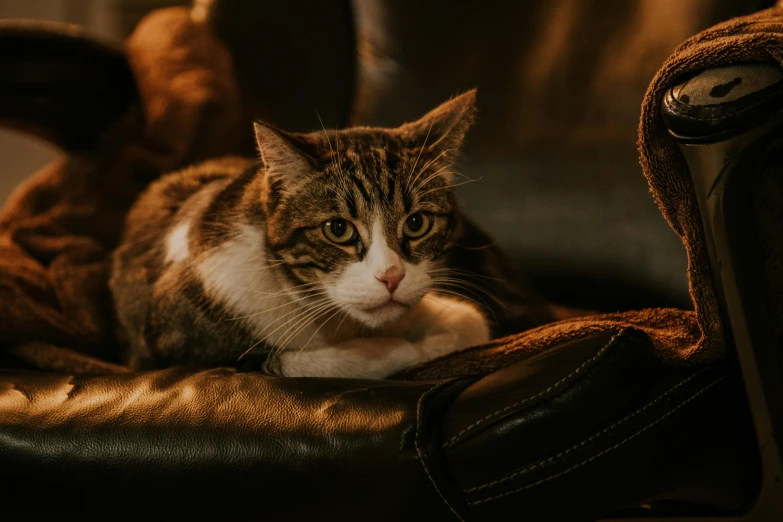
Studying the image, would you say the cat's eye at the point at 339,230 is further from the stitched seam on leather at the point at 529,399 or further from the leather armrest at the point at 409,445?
the stitched seam on leather at the point at 529,399

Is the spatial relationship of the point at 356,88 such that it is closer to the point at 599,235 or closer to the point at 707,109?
Answer: the point at 599,235

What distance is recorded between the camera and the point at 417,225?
103 centimetres

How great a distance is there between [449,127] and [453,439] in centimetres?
55

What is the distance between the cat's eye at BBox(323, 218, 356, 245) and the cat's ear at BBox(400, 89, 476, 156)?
18 centimetres

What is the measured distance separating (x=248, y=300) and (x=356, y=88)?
2.23 feet

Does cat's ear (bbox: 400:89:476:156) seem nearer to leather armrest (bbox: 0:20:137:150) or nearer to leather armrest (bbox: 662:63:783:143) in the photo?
leather armrest (bbox: 662:63:783:143)

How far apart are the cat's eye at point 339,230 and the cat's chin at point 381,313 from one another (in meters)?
0.10

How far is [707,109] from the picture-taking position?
0.65 meters

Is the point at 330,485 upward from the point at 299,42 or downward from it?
downward

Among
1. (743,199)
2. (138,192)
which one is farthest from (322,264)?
(138,192)

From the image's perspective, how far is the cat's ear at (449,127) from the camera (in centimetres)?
106

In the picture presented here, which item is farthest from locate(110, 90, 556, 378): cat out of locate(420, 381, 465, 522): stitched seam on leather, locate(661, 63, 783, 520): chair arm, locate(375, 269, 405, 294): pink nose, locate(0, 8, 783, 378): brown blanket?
locate(661, 63, 783, 520): chair arm

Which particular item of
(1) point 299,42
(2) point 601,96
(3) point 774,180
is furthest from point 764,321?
(1) point 299,42

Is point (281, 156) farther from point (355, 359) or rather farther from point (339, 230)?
point (355, 359)
